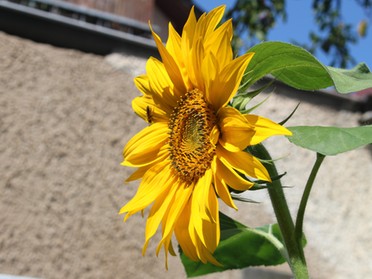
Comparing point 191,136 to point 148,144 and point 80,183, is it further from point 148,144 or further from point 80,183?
point 80,183

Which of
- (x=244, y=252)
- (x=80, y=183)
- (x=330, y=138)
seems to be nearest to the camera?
(x=330, y=138)

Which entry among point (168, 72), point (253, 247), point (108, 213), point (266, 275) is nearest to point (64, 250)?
point (108, 213)

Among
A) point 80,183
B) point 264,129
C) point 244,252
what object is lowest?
point 80,183

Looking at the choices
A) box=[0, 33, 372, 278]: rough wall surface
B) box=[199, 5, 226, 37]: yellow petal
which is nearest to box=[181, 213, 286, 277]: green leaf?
box=[199, 5, 226, 37]: yellow petal

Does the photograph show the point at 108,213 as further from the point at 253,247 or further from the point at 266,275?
the point at 253,247

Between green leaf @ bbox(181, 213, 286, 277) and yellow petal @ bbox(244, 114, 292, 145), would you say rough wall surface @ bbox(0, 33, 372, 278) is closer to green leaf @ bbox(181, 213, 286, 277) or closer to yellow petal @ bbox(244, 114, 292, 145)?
green leaf @ bbox(181, 213, 286, 277)

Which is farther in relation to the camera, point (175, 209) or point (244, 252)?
point (244, 252)

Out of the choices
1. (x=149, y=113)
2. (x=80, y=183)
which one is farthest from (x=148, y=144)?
(x=80, y=183)
